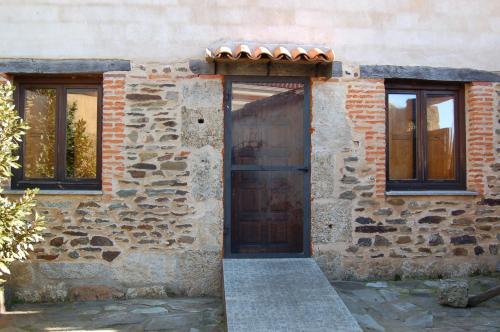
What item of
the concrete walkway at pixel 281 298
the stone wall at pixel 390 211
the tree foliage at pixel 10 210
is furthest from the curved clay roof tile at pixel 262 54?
the tree foliage at pixel 10 210

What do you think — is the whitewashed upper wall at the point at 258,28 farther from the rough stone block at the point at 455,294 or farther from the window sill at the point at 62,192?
the rough stone block at the point at 455,294

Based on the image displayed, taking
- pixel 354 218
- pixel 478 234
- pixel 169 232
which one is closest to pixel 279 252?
pixel 354 218

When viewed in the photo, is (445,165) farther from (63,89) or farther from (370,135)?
(63,89)

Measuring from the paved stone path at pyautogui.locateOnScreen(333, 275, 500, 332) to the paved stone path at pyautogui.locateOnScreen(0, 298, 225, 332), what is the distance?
1.40m

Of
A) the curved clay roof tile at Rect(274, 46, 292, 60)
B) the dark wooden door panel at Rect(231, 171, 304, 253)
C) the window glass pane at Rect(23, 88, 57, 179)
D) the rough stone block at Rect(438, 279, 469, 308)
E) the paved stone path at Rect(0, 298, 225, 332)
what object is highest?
the curved clay roof tile at Rect(274, 46, 292, 60)

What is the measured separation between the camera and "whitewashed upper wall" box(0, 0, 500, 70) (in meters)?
4.93

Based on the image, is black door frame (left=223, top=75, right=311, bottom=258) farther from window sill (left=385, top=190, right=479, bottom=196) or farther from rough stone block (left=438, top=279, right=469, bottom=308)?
rough stone block (left=438, top=279, right=469, bottom=308)

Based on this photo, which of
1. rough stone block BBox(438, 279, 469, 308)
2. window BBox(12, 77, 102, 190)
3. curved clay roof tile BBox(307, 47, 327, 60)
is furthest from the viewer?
window BBox(12, 77, 102, 190)

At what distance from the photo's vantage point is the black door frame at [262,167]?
4.98 meters

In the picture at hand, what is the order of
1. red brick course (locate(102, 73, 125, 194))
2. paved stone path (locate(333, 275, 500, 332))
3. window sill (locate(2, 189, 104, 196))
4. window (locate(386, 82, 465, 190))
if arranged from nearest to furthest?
paved stone path (locate(333, 275, 500, 332)) → window sill (locate(2, 189, 104, 196)) → red brick course (locate(102, 73, 125, 194)) → window (locate(386, 82, 465, 190))

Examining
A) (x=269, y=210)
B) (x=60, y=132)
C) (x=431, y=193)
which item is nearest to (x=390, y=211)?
(x=431, y=193)

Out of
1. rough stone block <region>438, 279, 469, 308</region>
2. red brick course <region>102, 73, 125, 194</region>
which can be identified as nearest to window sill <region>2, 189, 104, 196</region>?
red brick course <region>102, 73, 125, 194</region>

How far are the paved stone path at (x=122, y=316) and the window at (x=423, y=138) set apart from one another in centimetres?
277

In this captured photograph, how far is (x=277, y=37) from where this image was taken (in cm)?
514
